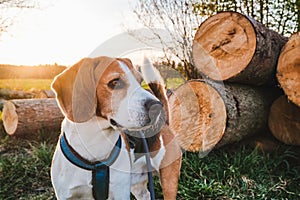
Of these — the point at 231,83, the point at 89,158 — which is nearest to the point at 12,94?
the point at 231,83

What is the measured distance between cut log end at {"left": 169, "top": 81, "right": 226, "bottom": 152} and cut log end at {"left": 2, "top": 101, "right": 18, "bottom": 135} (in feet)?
9.27

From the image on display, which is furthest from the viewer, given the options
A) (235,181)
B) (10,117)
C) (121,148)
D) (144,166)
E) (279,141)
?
(10,117)

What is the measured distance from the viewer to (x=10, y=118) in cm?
509

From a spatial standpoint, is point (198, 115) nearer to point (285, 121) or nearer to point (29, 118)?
point (285, 121)

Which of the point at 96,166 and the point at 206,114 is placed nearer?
the point at 96,166

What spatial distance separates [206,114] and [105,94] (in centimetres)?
150

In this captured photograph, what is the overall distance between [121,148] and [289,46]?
2.13 metres

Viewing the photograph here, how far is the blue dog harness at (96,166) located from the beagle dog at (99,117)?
16mm

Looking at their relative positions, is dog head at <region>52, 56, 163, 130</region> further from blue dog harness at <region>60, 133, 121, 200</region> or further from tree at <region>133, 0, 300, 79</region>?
tree at <region>133, 0, 300, 79</region>

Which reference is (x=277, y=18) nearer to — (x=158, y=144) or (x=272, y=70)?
(x=272, y=70)

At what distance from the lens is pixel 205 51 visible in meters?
3.49

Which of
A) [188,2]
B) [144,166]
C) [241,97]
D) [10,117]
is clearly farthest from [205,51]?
[10,117]

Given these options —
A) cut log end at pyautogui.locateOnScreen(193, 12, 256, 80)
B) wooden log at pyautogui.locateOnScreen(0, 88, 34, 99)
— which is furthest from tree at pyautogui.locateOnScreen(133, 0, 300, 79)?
wooden log at pyautogui.locateOnScreen(0, 88, 34, 99)

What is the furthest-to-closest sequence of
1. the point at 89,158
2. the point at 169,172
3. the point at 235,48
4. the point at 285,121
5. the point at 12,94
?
the point at 12,94 → the point at 285,121 → the point at 235,48 → the point at 169,172 → the point at 89,158
